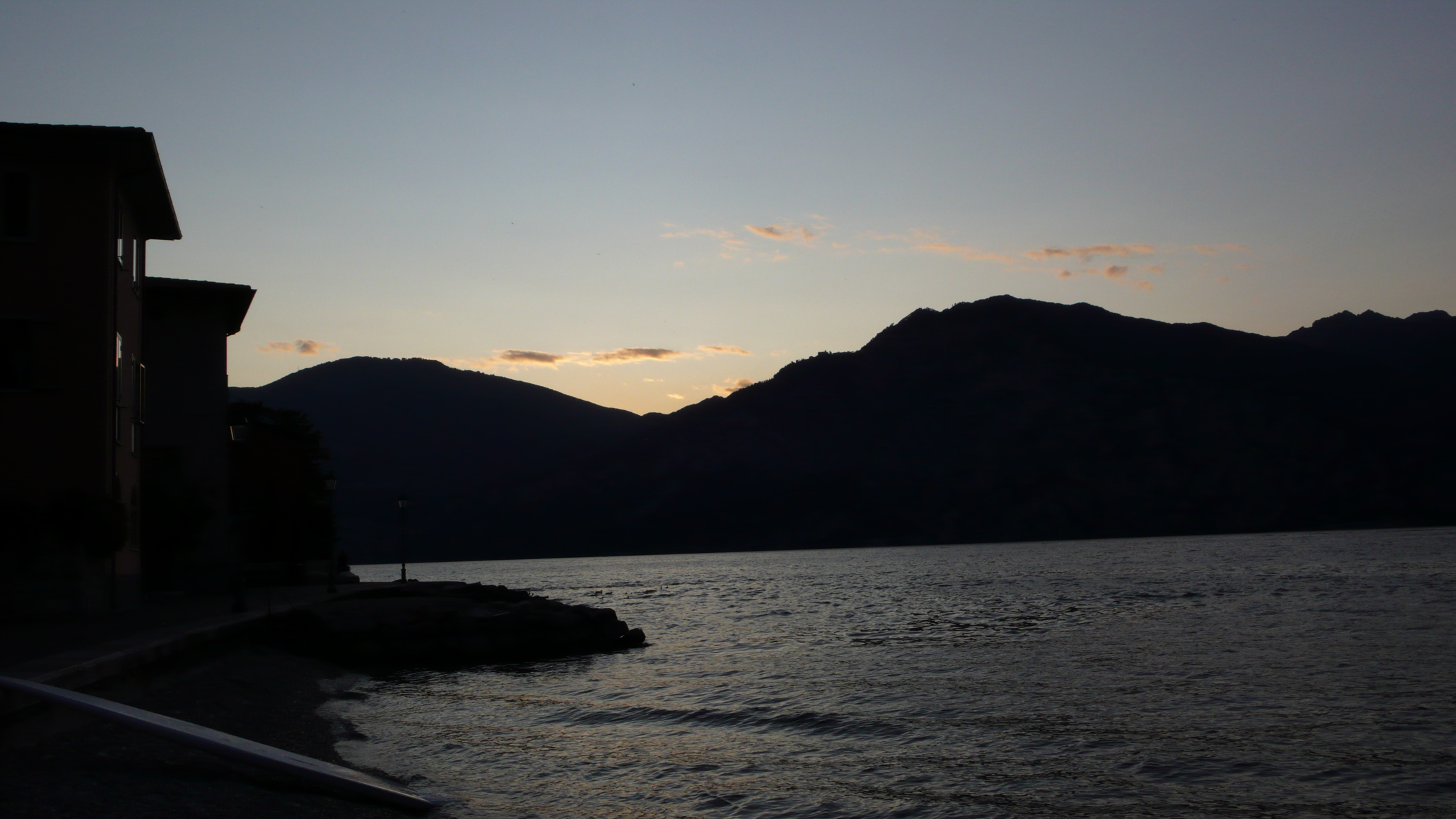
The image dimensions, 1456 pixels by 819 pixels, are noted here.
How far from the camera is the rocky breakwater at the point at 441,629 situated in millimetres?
28188

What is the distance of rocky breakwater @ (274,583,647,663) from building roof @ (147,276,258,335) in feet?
38.4

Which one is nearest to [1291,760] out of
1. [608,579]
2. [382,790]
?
[382,790]

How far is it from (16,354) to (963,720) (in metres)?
21.9

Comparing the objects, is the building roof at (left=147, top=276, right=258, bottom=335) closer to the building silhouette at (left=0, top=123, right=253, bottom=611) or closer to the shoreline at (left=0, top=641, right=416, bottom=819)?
the building silhouette at (left=0, top=123, right=253, bottom=611)

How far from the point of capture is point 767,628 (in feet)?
142

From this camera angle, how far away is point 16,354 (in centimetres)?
2391

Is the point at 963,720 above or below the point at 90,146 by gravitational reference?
below

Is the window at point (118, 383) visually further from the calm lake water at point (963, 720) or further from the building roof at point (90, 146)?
the calm lake water at point (963, 720)

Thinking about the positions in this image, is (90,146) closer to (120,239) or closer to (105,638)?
(120,239)

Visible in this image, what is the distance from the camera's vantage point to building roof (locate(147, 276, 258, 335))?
38062 millimetres

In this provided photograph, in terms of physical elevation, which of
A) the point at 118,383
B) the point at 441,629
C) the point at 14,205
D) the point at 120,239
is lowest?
the point at 441,629

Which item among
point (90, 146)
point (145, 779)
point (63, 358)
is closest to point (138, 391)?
point (63, 358)

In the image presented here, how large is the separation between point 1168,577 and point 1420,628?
44748 millimetres

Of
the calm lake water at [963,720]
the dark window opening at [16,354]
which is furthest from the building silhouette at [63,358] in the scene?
the calm lake water at [963,720]
